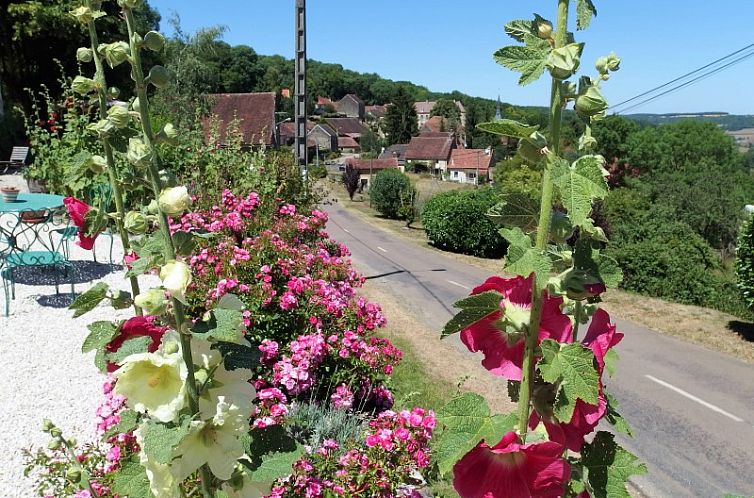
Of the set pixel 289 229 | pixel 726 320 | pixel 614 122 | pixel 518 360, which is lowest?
pixel 726 320

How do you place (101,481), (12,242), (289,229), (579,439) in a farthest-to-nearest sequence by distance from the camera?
(12,242)
(289,229)
(101,481)
(579,439)

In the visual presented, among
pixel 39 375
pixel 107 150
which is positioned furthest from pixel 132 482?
pixel 39 375

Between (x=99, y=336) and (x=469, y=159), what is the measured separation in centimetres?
6526

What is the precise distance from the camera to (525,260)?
862 millimetres

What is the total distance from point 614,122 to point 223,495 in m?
41.4

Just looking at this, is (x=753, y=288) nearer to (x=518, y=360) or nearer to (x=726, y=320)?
(x=726, y=320)

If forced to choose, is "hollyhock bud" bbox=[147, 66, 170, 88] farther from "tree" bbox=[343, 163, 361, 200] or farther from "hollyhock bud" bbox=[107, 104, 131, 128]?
"tree" bbox=[343, 163, 361, 200]

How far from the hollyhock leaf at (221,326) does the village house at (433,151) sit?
6610 cm

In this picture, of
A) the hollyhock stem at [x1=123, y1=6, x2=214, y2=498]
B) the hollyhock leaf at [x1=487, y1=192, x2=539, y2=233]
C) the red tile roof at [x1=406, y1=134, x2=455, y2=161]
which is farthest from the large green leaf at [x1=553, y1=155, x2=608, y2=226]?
the red tile roof at [x1=406, y1=134, x2=455, y2=161]

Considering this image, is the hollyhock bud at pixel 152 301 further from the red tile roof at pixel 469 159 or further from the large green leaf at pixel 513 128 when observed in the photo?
the red tile roof at pixel 469 159

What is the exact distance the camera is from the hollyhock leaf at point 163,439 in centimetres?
107

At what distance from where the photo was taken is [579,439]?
0.98 m

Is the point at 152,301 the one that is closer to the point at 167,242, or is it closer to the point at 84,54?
the point at 167,242

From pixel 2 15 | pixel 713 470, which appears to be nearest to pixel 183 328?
pixel 713 470
